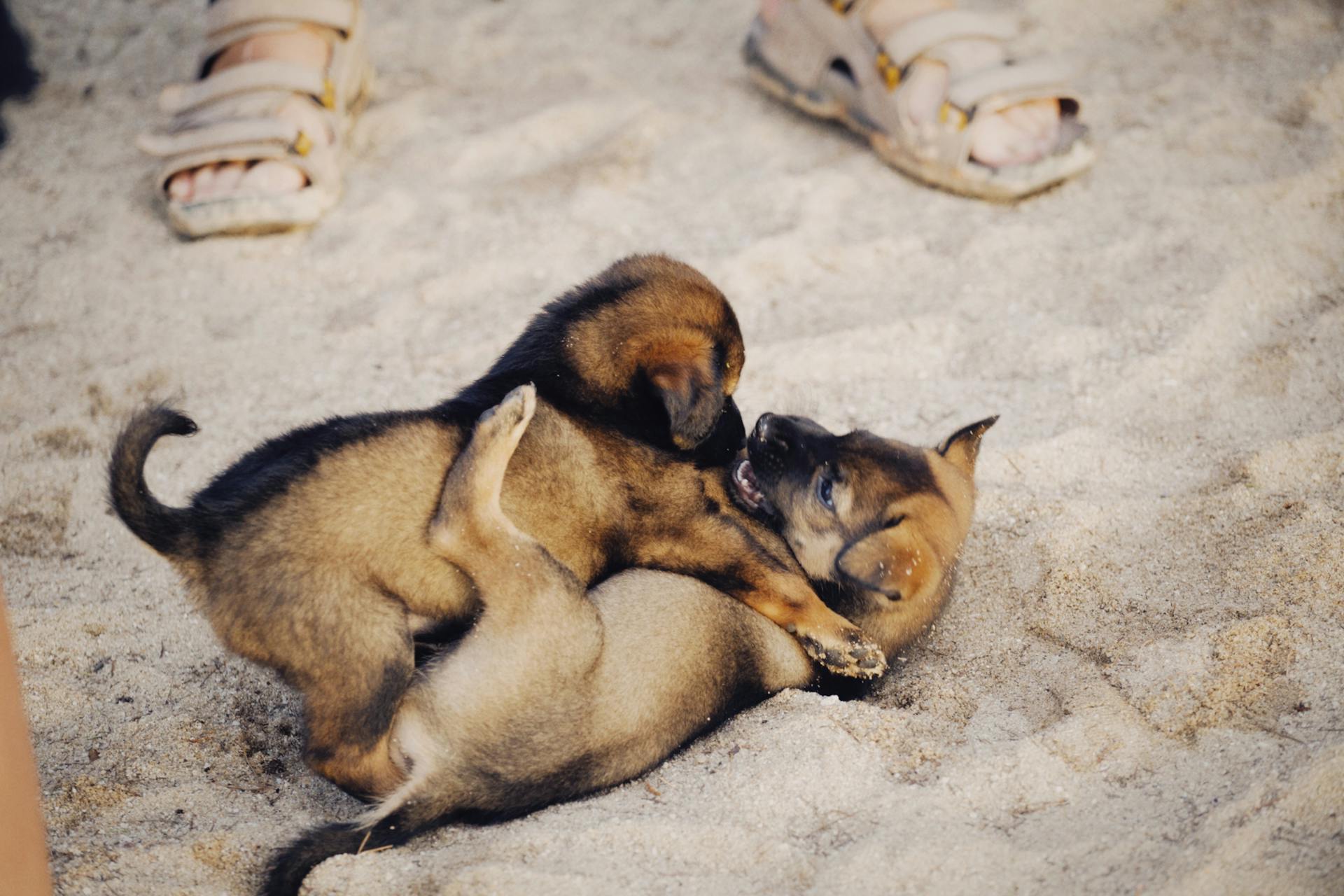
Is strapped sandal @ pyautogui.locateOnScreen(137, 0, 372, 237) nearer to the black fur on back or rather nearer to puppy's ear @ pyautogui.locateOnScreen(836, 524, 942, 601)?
the black fur on back

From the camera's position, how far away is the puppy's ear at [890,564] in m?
2.42

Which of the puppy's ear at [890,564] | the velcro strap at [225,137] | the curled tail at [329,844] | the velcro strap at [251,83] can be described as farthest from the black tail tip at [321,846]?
the velcro strap at [251,83]

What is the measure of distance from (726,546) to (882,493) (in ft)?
1.43

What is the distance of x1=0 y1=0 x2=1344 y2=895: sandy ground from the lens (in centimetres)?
215

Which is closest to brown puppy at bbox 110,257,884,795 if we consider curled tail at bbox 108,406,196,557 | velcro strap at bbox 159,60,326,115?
curled tail at bbox 108,406,196,557

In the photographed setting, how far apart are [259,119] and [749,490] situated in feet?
8.56

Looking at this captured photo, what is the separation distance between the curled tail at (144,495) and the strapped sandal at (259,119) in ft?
6.73

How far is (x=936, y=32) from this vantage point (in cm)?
432

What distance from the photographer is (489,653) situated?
7.54 feet

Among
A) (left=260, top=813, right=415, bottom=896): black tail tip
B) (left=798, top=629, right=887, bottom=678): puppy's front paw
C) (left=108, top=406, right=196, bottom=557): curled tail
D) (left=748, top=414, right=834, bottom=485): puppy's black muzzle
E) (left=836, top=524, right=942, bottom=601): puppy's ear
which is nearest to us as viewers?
(left=260, top=813, right=415, bottom=896): black tail tip

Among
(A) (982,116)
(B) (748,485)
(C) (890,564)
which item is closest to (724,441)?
(B) (748,485)

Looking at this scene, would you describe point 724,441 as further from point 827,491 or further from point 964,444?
point 964,444

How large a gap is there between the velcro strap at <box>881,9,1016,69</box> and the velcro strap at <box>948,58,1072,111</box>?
202 mm

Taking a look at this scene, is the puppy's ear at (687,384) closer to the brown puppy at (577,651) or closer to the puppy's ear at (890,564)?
the brown puppy at (577,651)
